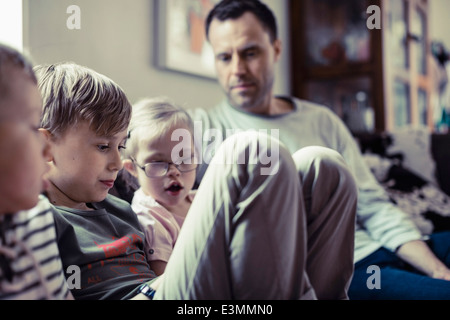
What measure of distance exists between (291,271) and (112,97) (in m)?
0.41

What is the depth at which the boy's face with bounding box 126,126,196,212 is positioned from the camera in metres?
0.87

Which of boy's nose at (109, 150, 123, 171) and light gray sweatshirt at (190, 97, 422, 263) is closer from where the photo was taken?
boy's nose at (109, 150, 123, 171)

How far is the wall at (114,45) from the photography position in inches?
35.9

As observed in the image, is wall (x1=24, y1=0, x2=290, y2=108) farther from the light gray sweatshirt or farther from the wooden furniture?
the wooden furniture

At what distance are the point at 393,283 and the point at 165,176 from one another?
0.56 m

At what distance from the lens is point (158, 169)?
87 cm

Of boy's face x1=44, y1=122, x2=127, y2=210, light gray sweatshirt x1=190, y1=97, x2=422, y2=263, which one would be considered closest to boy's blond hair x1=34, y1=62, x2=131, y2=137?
boy's face x1=44, y1=122, x2=127, y2=210

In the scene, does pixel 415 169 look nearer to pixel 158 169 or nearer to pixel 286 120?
pixel 286 120

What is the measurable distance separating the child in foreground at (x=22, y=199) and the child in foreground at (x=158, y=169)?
10.8 inches

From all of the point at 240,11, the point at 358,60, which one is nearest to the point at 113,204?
the point at 240,11

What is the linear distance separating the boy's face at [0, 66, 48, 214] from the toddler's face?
0.35m

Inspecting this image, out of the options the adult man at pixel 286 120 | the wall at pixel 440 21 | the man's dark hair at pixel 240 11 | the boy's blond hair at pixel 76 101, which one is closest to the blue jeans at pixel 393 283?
the adult man at pixel 286 120

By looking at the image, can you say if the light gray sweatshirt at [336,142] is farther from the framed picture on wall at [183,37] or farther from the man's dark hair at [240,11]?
the framed picture on wall at [183,37]
